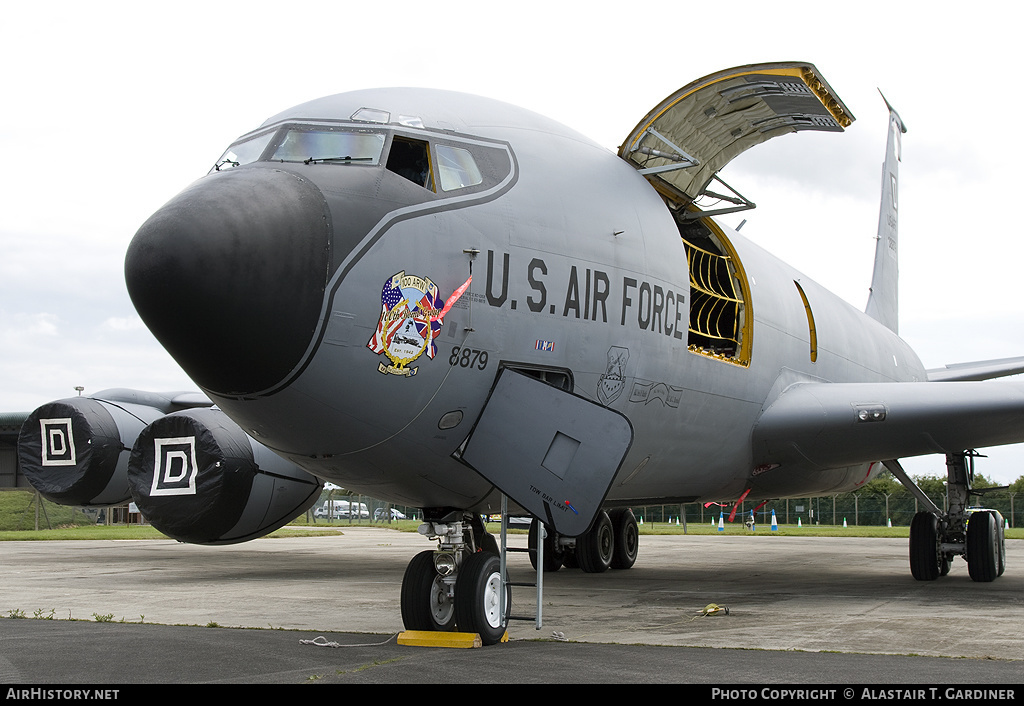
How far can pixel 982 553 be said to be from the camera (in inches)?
527

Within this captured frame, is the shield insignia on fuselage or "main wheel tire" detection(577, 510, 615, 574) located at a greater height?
the shield insignia on fuselage

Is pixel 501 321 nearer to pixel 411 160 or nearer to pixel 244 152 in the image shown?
pixel 411 160

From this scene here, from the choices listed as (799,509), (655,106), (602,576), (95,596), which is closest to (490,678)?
(655,106)

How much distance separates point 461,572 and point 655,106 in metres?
5.29

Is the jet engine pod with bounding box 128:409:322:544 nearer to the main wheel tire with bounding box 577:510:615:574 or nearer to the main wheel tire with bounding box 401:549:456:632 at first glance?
the main wheel tire with bounding box 577:510:615:574

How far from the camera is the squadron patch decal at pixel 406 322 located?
21.4 ft

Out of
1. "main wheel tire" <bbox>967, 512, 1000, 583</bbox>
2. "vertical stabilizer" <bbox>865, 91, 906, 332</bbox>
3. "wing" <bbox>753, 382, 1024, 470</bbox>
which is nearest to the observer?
"wing" <bbox>753, 382, 1024, 470</bbox>

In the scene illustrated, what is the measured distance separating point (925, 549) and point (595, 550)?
4.89 meters

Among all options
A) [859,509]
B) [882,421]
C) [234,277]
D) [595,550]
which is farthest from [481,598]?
[859,509]

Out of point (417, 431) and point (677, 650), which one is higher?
point (417, 431)

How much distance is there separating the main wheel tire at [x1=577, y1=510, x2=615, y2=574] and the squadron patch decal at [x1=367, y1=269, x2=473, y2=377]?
9.27 meters

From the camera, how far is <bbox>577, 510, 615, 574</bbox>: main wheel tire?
1550cm

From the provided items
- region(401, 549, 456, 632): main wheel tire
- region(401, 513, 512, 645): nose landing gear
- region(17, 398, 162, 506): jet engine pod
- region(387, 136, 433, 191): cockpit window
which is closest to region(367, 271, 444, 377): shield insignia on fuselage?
region(387, 136, 433, 191): cockpit window

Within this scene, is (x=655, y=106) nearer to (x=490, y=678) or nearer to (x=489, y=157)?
(x=489, y=157)
